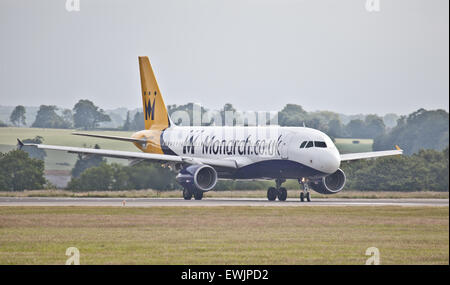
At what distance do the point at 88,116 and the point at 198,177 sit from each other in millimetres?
16037

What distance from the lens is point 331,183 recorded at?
56.6 m

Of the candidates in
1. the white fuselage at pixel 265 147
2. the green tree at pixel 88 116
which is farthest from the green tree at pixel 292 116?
the white fuselage at pixel 265 147

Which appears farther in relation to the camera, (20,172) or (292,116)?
(292,116)

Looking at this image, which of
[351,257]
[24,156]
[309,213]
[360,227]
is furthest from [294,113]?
[351,257]

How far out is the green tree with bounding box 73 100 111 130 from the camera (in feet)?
216

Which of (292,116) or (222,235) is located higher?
(292,116)

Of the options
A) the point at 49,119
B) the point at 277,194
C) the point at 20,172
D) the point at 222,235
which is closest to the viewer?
the point at 222,235

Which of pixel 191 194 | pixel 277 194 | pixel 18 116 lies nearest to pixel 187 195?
pixel 191 194

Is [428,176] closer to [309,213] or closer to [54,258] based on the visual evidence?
[309,213]

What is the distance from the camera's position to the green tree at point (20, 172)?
167 feet

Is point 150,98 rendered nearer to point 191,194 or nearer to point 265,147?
point 191,194

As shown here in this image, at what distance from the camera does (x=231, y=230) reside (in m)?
33.8

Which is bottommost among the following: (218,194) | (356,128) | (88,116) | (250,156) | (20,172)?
(218,194)
